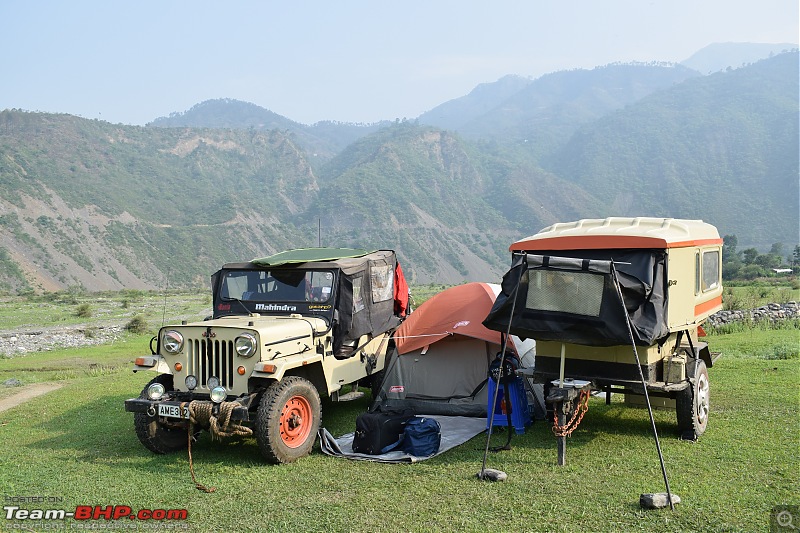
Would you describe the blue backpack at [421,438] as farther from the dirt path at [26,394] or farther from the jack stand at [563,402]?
the dirt path at [26,394]

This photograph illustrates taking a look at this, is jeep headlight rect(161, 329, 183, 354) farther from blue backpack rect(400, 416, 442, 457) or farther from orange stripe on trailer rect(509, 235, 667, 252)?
orange stripe on trailer rect(509, 235, 667, 252)

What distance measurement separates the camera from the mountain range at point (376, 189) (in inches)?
3273

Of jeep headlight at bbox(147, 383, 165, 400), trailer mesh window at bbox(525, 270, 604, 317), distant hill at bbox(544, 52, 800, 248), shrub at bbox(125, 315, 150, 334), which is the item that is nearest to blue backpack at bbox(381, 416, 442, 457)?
trailer mesh window at bbox(525, 270, 604, 317)

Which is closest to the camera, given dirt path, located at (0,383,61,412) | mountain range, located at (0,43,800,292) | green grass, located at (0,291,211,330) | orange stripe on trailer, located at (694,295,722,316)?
orange stripe on trailer, located at (694,295,722,316)

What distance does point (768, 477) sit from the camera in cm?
710

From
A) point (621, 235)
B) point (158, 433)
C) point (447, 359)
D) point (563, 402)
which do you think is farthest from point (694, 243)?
point (158, 433)

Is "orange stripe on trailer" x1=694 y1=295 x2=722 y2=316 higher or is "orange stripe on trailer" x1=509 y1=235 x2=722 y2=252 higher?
"orange stripe on trailer" x1=509 y1=235 x2=722 y2=252

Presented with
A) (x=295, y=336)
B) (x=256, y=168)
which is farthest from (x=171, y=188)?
(x=295, y=336)

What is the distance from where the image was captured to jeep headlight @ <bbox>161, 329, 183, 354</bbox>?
8.52 metres

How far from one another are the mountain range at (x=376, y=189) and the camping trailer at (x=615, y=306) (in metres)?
68.7

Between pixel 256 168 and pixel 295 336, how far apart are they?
459 feet

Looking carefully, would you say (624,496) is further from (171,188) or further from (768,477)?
(171,188)

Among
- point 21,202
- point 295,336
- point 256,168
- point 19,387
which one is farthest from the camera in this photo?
point 256,168

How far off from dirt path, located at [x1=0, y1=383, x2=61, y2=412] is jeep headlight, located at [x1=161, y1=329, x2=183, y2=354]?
18.9 ft
